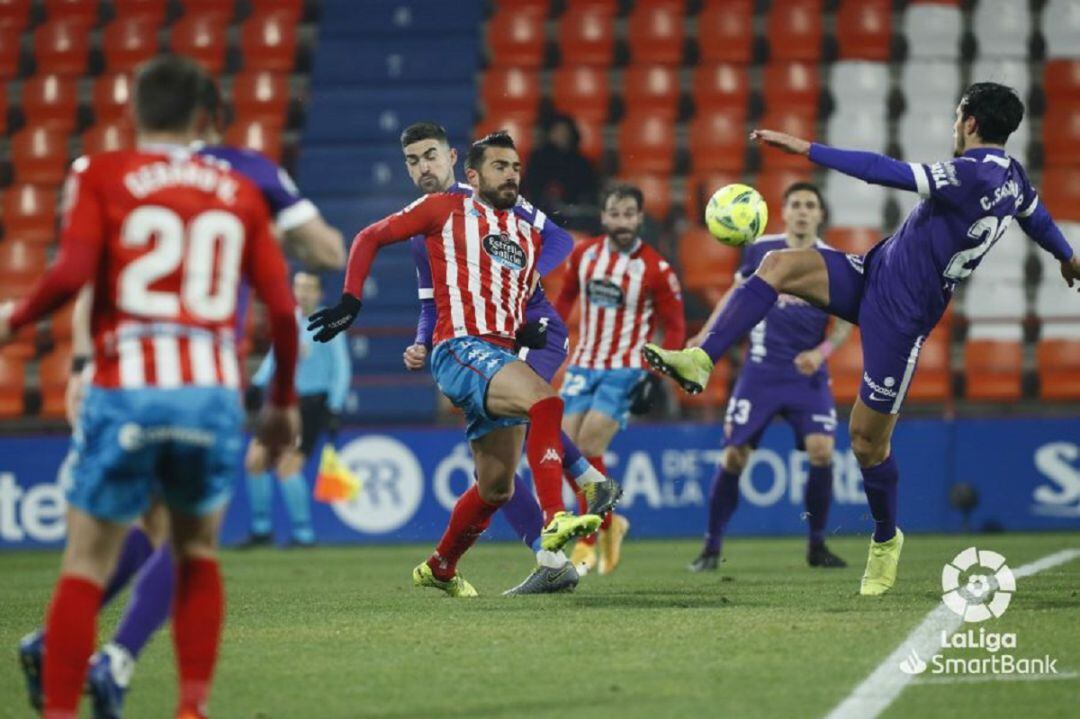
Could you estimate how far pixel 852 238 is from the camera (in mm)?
15852

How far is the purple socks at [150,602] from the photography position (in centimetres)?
461

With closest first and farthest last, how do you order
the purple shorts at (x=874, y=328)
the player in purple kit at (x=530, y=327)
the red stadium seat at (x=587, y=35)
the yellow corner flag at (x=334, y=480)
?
1. the purple shorts at (x=874, y=328)
2. the player in purple kit at (x=530, y=327)
3. the yellow corner flag at (x=334, y=480)
4. the red stadium seat at (x=587, y=35)

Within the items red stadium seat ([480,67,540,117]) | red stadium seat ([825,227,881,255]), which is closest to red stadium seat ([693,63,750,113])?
red stadium seat ([480,67,540,117])

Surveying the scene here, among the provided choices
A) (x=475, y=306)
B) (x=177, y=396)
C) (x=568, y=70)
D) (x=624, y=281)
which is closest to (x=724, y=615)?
(x=475, y=306)

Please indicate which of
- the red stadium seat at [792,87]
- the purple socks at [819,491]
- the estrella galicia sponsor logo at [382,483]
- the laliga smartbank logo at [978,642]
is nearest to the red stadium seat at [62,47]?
the estrella galicia sponsor logo at [382,483]

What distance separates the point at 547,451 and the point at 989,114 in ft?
7.77

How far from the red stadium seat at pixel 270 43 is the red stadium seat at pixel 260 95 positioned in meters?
0.15

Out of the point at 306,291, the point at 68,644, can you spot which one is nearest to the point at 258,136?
the point at 306,291

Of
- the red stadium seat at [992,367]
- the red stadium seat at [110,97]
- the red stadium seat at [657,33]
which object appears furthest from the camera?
the red stadium seat at [110,97]

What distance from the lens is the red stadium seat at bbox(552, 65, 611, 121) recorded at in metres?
17.8

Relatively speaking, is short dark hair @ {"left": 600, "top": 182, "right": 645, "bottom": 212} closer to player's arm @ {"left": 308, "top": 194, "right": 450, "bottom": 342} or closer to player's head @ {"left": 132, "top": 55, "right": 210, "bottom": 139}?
player's arm @ {"left": 308, "top": 194, "right": 450, "bottom": 342}

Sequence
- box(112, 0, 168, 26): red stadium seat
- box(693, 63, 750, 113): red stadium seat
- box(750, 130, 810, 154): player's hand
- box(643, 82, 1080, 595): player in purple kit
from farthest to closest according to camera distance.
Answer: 1. box(112, 0, 168, 26): red stadium seat
2. box(693, 63, 750, 113): red stadium seat
3. box(643, 82, 1080, 595): player in purple kit
4. box(750, 130, 810, 154): player's hand

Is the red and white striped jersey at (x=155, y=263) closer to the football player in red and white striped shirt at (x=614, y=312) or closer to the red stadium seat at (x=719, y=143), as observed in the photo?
the football player in red and white striped shirt at (x=614, y=312)

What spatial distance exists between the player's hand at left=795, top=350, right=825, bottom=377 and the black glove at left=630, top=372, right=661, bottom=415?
886mm
